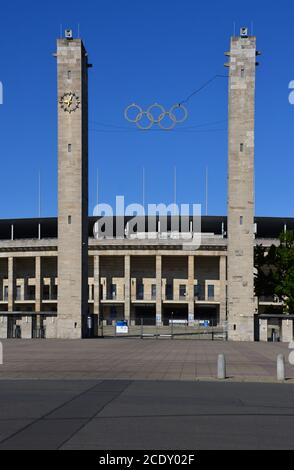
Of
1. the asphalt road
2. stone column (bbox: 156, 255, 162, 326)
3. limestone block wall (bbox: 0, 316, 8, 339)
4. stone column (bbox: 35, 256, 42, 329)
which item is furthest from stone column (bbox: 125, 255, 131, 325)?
the asphalt road

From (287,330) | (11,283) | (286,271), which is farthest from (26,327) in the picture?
(11,283)

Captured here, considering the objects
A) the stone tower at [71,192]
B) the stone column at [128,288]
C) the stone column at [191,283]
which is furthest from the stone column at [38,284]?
the stone tower at [71,192]

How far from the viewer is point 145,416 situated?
16.0 meters

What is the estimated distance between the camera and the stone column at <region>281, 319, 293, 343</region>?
6347cm

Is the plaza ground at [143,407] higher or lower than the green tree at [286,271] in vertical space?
lower

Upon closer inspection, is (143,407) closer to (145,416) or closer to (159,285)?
(145,416)

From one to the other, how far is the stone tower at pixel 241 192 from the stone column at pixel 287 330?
9.32 ft

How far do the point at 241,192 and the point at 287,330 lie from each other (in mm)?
12018

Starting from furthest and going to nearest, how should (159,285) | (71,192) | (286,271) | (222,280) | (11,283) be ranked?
(222,280) < (11,283) < (159,285) < (286,271) < (71,192)

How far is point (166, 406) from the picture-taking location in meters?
17.8

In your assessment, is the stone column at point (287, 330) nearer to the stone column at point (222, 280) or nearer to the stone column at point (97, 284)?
the stone column at point (222, 280)

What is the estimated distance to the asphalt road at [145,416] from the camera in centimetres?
1280

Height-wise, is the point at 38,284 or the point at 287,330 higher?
the point at 38,284
